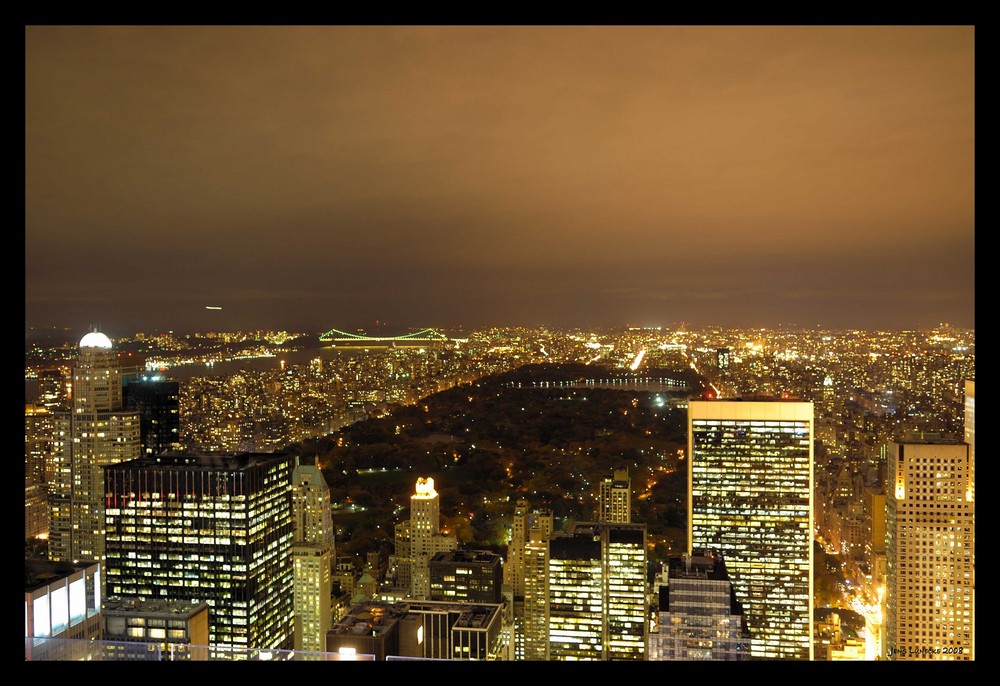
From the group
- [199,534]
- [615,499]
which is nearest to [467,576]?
[615,499]

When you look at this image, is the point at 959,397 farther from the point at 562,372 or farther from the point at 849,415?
the point at 562,372

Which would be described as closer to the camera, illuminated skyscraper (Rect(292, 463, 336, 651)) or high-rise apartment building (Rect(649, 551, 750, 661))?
high-rise apartment building (Rect(649, 551, 750, 661))

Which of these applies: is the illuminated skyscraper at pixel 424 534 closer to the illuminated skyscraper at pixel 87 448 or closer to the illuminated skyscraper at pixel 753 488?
the illuminated skyscraper at pixel 87 448

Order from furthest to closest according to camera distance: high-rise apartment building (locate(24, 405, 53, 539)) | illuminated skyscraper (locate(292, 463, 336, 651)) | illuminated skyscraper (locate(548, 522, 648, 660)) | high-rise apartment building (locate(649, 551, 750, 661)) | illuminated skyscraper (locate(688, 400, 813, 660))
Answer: illuminated skyscraper (locate(688, 400, 813, 660)) < illuminated skyscraper (locate(548, 522, 648, 660)) < illuminated skyscraper (locate(292, 463, 336, 651)) < high-rise apartment building (locate(649, 551, 750, 661)) < high-rise apartment building (locate(24, 405, 53, 539))

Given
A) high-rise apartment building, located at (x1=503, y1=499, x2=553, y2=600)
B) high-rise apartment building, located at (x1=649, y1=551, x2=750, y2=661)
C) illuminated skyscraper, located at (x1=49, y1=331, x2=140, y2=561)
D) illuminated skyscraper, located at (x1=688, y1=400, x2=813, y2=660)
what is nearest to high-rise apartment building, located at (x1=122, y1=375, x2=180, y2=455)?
illuminated skyscraper, located at (x1=49, y1=331, x2=140, y2=561)

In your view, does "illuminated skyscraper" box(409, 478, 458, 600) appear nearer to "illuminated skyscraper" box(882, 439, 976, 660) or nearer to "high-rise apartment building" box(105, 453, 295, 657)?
"high-rise apartment building" box(105, 453, 295, 657)

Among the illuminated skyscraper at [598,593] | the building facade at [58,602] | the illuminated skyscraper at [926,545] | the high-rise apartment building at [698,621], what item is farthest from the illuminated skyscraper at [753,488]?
the building facade at [58,602]

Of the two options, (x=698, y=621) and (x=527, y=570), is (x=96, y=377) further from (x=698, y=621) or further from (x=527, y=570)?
(x=698, y=621)
